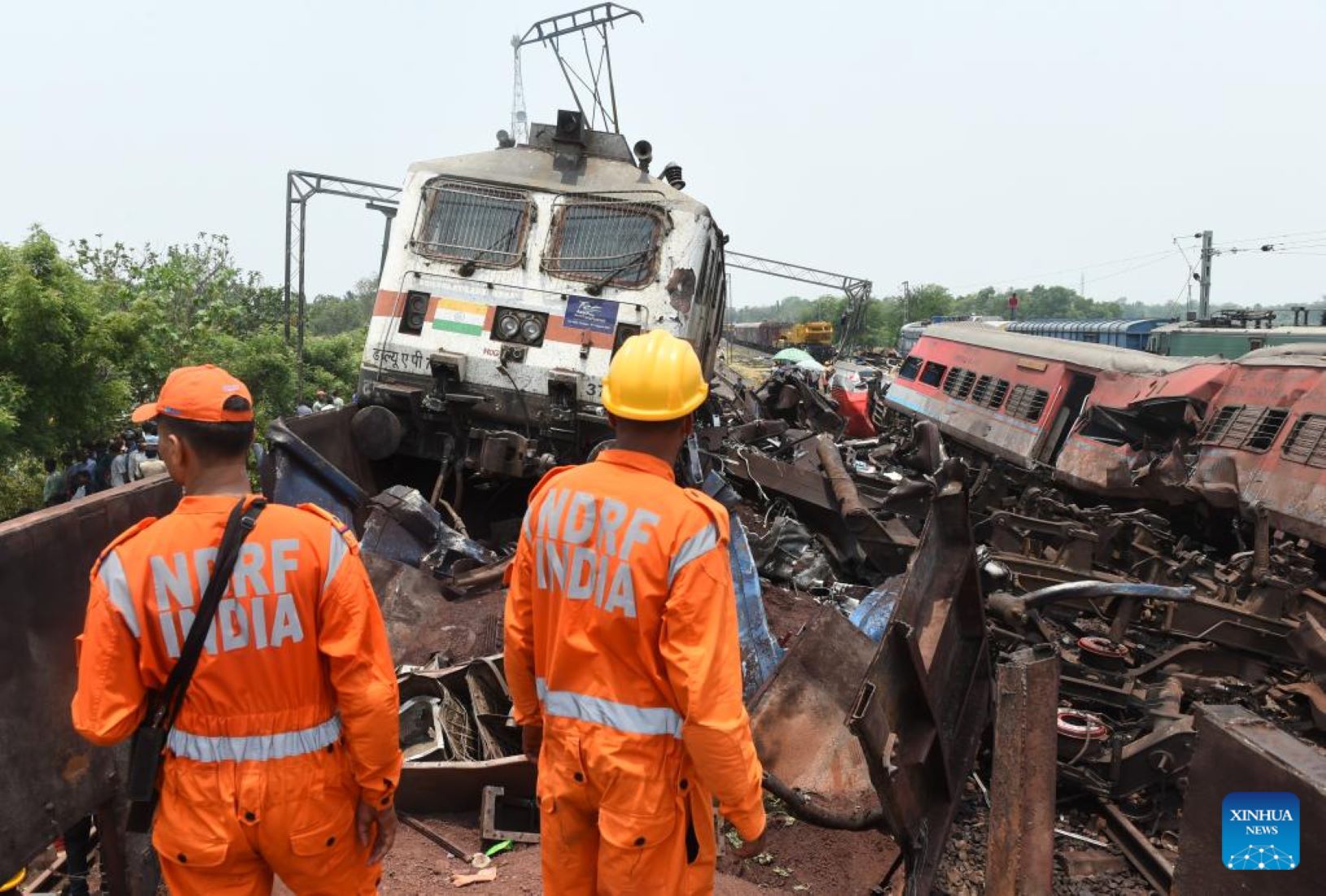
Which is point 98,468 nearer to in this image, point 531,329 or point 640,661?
point 531,329

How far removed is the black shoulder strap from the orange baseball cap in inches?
8.4

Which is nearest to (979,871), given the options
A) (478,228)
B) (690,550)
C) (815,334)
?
(690,550)

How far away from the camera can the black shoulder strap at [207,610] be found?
2.02m

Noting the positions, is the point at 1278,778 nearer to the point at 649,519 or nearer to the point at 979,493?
the point at 649,519

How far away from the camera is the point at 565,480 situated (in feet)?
7.43

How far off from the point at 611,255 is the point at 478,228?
44.6 inches

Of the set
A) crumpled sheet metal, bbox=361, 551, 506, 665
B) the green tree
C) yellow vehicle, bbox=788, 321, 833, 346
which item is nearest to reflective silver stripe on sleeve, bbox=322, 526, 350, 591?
crumpled sheet metal, bbox=361, 551, 506, 665

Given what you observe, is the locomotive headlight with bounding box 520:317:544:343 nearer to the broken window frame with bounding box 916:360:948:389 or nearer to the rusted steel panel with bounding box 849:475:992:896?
the rusted steel panel with bounding box 849:475:992:896

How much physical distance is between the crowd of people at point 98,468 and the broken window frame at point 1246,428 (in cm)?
1029

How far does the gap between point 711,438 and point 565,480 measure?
690 cm

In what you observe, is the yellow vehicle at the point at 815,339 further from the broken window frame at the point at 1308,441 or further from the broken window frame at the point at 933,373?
the broken window frame at the point at 1308,441

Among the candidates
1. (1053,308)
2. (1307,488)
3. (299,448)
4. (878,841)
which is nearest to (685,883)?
(878,841)

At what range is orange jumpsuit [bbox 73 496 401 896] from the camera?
2.03 m

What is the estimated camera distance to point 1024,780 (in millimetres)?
3029
